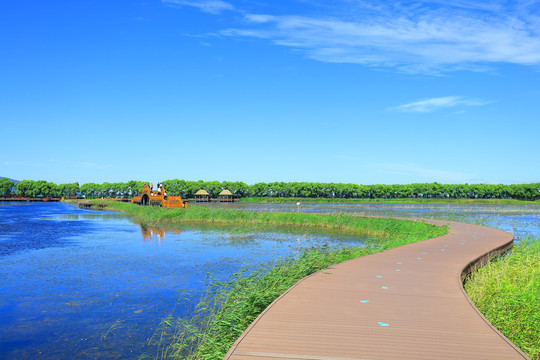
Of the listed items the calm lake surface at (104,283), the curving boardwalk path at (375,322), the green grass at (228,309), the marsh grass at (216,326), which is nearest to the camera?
the curving boardwalk path at (375,322)

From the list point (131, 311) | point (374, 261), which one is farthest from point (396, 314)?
point (131, 311)

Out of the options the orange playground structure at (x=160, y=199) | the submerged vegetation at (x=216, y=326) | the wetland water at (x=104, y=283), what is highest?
the orange playground structure at (x=160, y=199)

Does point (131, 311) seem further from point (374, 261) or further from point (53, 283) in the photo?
point (374, 261)

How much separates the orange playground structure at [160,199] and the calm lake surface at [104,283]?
2170cm

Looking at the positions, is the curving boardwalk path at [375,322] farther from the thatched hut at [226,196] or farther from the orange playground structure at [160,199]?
the thatched hut at [226,196]

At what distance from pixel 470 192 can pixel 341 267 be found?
367ft

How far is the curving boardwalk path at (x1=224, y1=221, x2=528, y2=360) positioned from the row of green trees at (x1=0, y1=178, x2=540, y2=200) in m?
103

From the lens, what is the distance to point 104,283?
1086 centimetres

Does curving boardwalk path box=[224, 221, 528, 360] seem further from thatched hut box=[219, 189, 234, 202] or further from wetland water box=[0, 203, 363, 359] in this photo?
thatched hut box=[219, 189, 234, 202]

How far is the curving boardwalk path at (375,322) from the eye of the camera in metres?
4.16

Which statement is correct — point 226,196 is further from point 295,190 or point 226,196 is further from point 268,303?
point 268,303

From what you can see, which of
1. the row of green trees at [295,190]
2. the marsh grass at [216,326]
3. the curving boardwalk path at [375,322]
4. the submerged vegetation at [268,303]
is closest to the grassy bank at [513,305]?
Result: the submerged vegetation at [268,303]

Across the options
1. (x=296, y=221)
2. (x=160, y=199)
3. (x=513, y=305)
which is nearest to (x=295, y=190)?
(x=160, y=199)

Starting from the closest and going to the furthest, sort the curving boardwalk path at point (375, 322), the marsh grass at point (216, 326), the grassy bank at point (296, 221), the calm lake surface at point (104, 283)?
1. the curving boardwalk path at point (375, 322)
2. the marsh grass at point (216, 326)
3. the calm lake surface at point (104, 283)
4. the grassy bank at point (296, 221)
